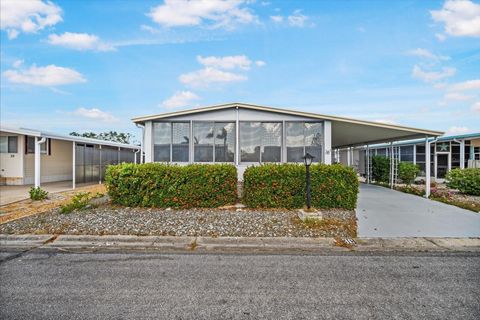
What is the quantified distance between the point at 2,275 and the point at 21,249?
1.19 meters

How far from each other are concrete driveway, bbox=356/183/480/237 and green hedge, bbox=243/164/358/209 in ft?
2.49

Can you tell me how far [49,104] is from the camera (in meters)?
17.7

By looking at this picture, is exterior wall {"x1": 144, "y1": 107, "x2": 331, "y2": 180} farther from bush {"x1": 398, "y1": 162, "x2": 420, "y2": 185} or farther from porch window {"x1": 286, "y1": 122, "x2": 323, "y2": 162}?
bush {"x1": 398, "y1": 162, "x2": 420, "y2": 185}

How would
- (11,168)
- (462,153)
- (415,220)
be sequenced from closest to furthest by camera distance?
1. (415,220)
2. (11,168)
3. (462,153)

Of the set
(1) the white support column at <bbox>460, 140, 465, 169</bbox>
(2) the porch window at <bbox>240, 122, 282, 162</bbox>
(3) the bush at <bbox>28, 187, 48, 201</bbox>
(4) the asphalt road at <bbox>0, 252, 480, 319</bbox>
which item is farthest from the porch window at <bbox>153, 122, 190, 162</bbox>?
(1) the white support column at <bbox>460, 140, 465, 169</bbox>

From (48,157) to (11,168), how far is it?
175cm

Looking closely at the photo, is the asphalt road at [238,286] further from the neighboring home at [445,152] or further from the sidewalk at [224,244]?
the neighboring home at [445,152]

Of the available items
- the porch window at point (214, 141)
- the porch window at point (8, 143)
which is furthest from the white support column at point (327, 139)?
the porch window at point (8, 143)

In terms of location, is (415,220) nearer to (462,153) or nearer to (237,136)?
(237,136)

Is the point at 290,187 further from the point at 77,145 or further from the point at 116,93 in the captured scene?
the point at 116,93

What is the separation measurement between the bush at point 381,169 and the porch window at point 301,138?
301 inches

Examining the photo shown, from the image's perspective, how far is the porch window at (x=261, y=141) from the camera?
9508 mm

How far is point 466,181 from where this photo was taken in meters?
9.91

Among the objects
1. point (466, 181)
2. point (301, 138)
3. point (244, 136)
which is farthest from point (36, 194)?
point (466, 181)
